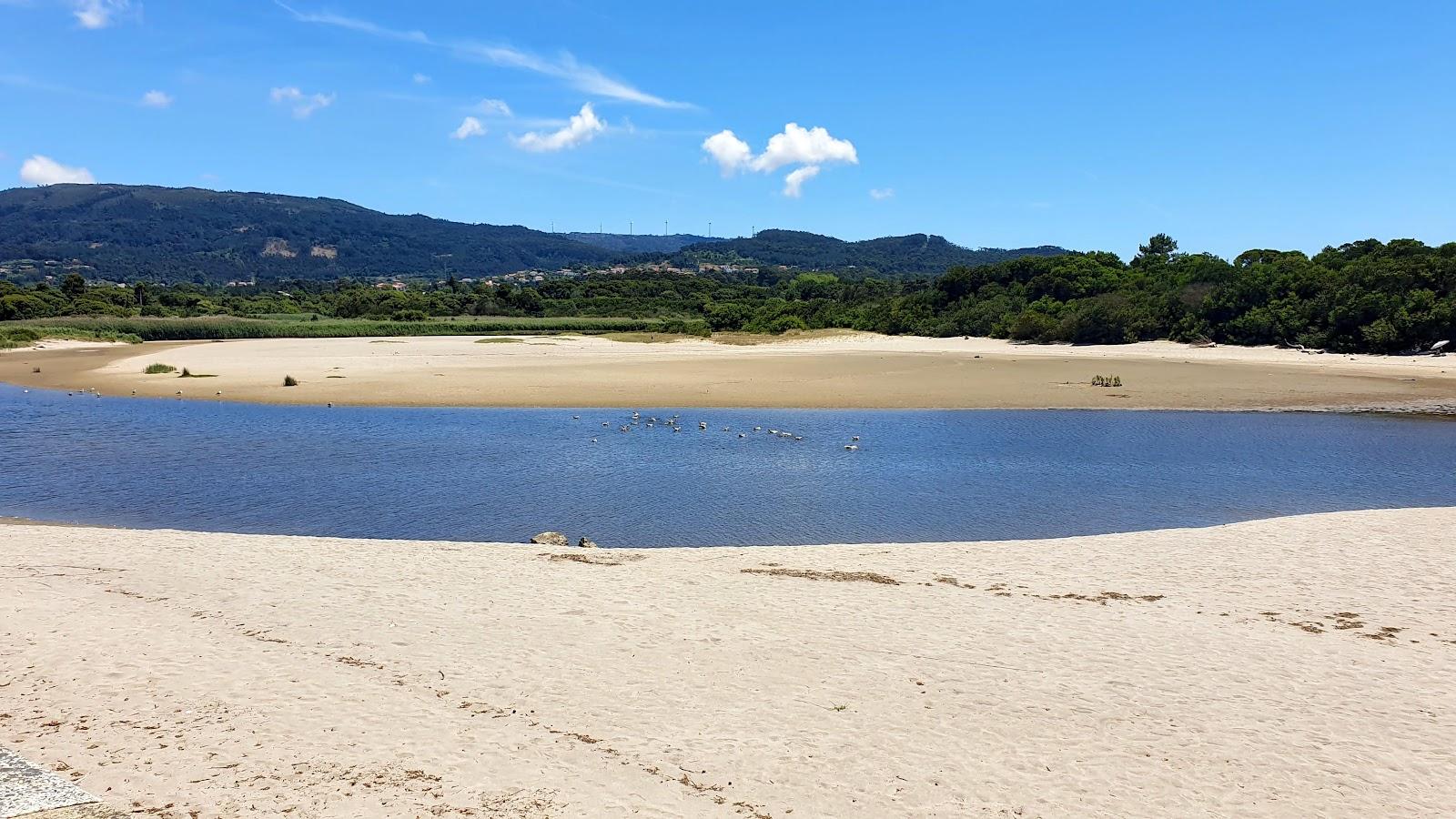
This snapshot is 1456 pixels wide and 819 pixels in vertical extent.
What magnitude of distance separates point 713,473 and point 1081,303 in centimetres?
4401

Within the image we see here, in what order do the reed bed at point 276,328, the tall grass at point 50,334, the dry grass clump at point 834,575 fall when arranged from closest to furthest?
the dry grass clump at point 834,575 → the tall grass at point 50,334 → the reed bed at point 276,328

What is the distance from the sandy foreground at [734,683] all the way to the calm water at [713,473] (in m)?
3.01

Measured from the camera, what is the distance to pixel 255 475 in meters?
19.0

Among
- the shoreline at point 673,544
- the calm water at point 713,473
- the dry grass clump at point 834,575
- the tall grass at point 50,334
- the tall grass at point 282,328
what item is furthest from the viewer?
the tall grass at point 282,328

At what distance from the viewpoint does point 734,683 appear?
7.73 m

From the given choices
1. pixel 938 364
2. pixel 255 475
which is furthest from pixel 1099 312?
pixel 255 475

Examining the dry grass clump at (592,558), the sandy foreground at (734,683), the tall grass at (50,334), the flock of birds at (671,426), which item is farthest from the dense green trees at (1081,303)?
the dry grass clump at (592,558)

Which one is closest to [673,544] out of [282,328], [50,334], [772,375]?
[772,375]

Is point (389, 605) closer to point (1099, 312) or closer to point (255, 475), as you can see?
point (255, 475)

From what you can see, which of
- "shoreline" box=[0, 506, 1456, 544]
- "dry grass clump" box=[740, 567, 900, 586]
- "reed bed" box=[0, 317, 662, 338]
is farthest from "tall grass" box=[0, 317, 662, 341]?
"dry grass clump" box=[740, 567, 900, 586]

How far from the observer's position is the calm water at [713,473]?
15.2 meters

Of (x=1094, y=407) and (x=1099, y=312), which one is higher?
(x=1099, y=312)

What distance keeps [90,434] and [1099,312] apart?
4677cm

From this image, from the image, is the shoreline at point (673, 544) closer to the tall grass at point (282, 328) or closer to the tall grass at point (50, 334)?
the tall grass at point (50, 334)
